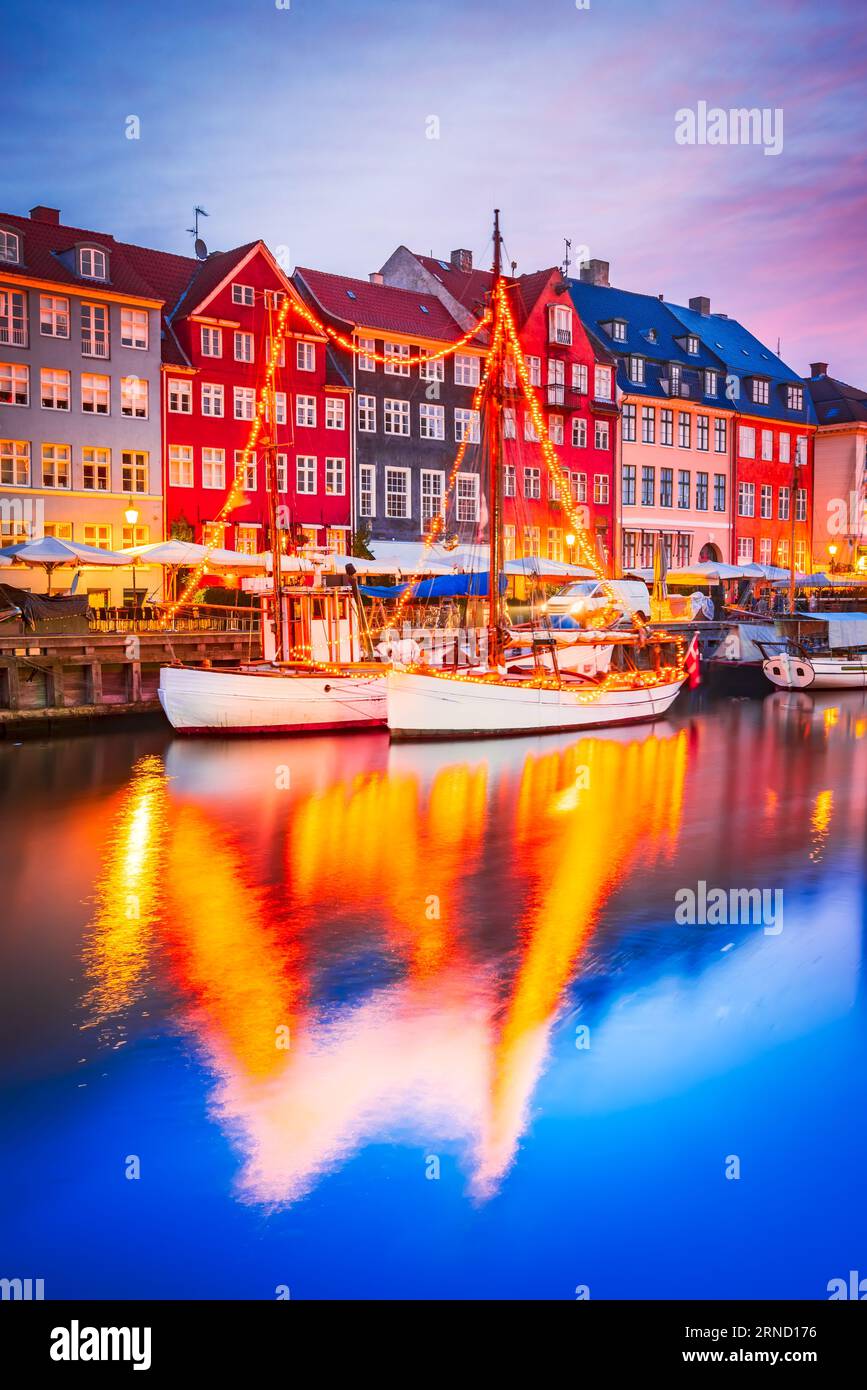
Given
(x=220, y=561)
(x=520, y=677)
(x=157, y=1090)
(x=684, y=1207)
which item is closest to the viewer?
(x=684, y=1207)

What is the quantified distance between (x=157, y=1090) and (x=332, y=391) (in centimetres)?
4435

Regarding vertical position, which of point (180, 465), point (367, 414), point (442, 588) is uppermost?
point (367, 414)

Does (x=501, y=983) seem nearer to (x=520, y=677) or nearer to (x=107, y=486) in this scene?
(x=520, y=677)

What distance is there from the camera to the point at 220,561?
36.6 meters

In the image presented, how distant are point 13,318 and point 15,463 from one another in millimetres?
4936

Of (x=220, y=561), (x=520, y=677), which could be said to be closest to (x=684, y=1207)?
(x=520, y=677)

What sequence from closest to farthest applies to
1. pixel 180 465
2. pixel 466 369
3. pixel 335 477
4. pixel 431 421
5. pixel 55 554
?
pixel 55 554 < pixel 180 465 < pixel 335 477 < pixel 431 421 < pixel 466 369

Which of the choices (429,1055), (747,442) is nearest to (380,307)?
(747,442)

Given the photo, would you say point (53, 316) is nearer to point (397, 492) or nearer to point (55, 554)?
point (55, 554)

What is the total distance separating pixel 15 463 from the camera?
141 ft

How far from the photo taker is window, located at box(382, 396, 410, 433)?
53.7 meters

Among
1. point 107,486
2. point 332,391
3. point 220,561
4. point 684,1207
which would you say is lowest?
point 684,1207

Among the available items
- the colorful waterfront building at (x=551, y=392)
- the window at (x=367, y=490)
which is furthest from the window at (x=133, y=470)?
the colorful waterfront building at (x=551, y=392)

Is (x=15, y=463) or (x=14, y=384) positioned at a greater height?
(x=14, y=384)
